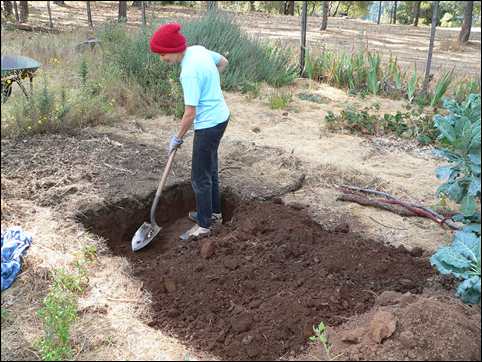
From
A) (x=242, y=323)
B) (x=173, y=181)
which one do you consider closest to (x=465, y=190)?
(x=242, y=323)

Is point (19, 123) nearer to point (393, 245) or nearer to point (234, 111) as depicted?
point (234, 111)

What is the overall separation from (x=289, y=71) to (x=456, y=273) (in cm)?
624

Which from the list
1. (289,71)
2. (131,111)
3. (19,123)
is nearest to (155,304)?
(19,123)

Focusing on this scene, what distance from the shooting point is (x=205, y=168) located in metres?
3.87

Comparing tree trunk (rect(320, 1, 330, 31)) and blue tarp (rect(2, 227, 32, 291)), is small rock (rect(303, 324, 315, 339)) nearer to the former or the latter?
blue tarp (rect(2, 227, 32, 291))

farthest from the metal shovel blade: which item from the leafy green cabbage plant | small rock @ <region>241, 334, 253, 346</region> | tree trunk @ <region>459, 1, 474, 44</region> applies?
tree trunk @ <region>459, 1, 474, 44</region>

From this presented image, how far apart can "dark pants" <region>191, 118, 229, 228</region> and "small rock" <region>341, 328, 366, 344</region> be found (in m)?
1.69

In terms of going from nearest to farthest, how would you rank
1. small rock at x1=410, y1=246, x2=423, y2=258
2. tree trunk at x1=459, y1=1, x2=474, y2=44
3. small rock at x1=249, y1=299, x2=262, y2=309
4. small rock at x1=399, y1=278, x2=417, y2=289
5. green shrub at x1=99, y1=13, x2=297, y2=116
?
small rock at x1=249, y1=299, x2=262, y2=309
small rock at x1=399, y1=278, x2=417, y2=289
small rock at x1=410, y1=246, x2=423, y2=258
green shrub at x1=99, y1=13, x2=297, y2=116
tree trunk at x1=459, y1=1, x2=474, y2=44

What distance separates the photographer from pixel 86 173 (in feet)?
14.8

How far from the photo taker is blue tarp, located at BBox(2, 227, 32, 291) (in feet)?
9.91

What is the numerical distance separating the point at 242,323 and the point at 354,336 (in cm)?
63

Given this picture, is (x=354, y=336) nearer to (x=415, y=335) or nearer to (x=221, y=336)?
(x=415, y=335)

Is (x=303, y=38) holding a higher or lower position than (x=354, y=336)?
higher

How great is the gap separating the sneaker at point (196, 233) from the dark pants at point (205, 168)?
1.5 inches
